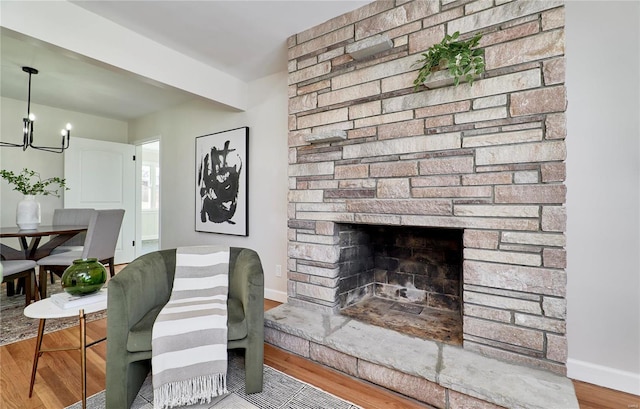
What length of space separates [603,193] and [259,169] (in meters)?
2.77

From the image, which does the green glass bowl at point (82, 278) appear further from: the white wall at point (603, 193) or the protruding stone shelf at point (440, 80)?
the white wall at point (603, 193)

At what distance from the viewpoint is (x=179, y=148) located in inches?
165

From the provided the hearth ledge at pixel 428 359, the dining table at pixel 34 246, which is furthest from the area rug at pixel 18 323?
the hearth ledge at pixel 428 359

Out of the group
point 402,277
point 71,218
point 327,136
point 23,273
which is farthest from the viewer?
point 71,218

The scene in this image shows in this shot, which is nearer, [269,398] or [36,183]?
[269,398]

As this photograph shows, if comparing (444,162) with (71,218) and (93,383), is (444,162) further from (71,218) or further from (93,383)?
(71,218)

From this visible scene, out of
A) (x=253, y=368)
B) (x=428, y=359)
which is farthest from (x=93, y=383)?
(x=428, y=359)

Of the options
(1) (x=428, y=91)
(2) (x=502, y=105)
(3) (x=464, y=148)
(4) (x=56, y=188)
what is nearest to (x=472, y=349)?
(3) (x=464, y=148)

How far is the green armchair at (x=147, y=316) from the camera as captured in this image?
145 centimetres

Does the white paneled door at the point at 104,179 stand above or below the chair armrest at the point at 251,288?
above

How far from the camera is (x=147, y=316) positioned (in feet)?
5.48

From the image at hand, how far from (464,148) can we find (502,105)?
285mm

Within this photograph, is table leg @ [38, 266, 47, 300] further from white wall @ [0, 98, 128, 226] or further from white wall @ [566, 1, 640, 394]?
white wall @ [566, 1, 640, 394]

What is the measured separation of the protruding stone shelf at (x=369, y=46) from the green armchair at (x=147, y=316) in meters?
1.53
